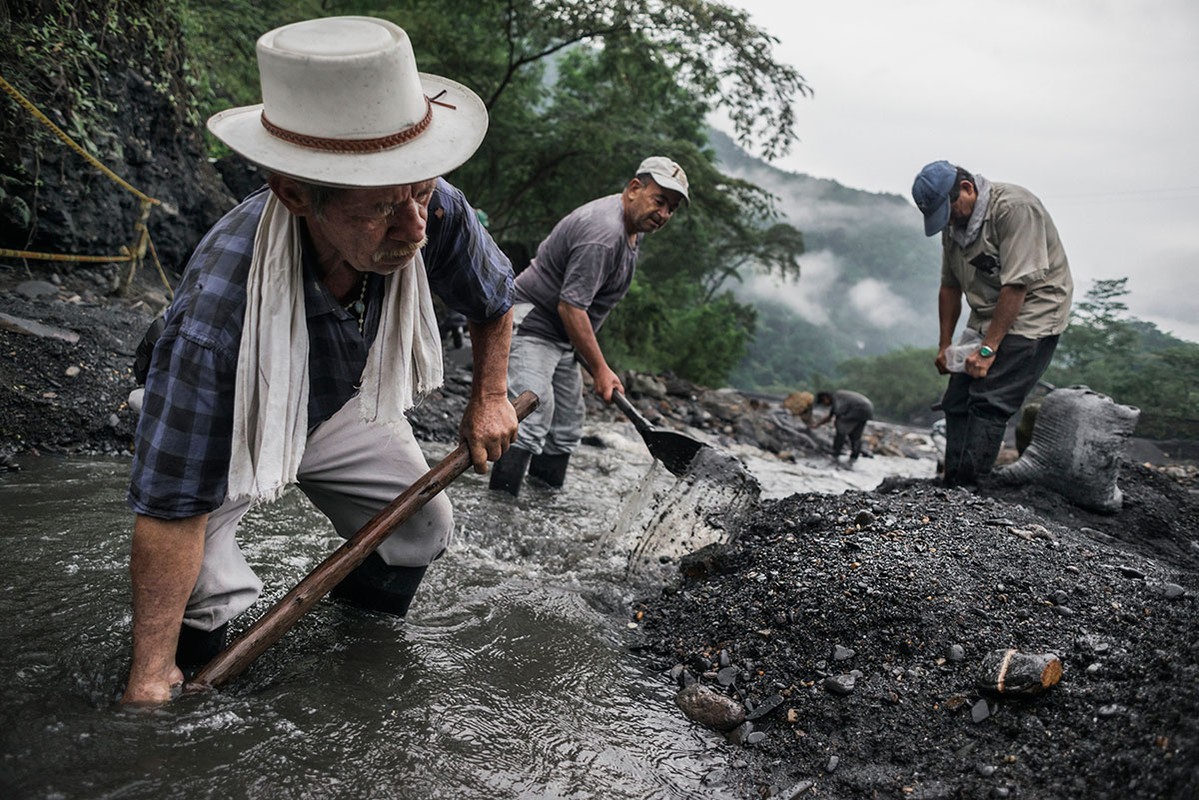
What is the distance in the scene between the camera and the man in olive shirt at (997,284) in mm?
4559

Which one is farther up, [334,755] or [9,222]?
[9,222]

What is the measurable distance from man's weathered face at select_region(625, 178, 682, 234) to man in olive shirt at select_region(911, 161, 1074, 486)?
1.54 metres

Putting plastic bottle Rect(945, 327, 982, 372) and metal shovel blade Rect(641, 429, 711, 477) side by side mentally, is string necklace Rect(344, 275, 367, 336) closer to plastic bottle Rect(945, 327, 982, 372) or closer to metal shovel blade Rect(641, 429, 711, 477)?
metal shovel blade Rect(641, 429, 711, 477)

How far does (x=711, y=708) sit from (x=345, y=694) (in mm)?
1132

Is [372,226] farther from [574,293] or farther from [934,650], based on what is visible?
[574,293]

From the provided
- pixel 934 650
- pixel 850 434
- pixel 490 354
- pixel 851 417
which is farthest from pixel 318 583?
pixel 850 434

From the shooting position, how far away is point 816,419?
1598 centimetres

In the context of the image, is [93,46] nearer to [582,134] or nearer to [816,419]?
[582,134]

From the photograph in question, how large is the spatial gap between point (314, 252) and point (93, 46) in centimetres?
629

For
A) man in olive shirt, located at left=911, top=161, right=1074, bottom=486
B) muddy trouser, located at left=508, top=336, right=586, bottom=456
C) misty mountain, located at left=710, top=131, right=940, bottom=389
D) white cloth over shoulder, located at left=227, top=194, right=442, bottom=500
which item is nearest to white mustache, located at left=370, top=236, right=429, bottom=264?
white cloth over shoulder, located at left=227, top=194, right=442, bottom=500

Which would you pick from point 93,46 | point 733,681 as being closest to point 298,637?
point 733,681

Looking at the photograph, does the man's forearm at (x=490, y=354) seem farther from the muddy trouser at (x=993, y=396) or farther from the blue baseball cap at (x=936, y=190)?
Answer: the muddy trouser at (x=993, y=396)

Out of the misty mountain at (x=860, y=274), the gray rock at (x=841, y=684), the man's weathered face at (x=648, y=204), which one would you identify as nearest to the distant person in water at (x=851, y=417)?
the man's weathered face at (x=648, y=204)

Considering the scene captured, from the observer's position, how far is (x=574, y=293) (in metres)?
4.47
